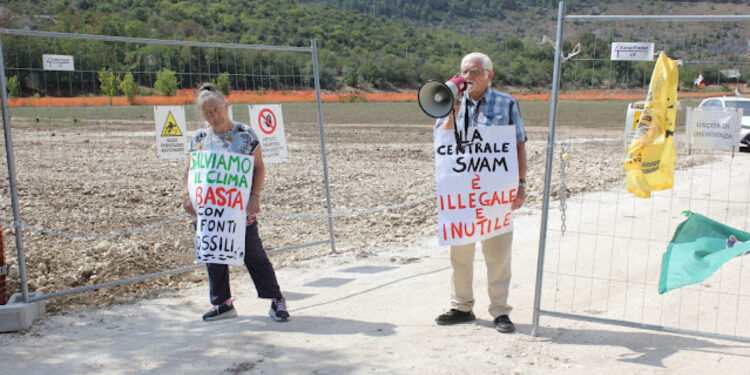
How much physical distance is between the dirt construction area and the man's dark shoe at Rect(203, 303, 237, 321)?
12 cm

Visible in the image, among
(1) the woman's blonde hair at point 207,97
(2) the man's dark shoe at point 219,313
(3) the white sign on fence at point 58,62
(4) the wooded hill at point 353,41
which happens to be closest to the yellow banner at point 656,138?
(4) the wooded hill at point 353,41

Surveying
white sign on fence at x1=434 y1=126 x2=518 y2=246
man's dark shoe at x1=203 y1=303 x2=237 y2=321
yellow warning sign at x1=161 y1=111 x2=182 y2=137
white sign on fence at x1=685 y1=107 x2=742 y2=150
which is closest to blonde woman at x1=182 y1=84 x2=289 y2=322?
man's dark shoe at x1=203 y1=303 x2=237 y2=321

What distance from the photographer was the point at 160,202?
32.0ft

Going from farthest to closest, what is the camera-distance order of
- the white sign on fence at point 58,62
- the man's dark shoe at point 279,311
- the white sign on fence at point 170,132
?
the white sign on fence at point 170,132, the white sign on fence at point 58,62, the man's dark shoe at point 279,311

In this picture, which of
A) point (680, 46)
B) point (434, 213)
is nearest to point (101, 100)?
point (434, 213)

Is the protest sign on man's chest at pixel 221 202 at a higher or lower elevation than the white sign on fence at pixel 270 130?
lower

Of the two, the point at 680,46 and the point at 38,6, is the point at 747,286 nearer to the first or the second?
the point at 680,46

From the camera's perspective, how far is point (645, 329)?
442 centimetres

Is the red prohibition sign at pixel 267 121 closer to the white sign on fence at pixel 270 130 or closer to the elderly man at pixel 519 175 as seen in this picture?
the white sign on fence at pixel 270 130

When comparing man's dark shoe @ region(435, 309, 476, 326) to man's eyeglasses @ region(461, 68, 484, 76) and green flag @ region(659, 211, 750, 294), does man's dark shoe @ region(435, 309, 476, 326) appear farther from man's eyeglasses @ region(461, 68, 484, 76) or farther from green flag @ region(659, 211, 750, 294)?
man's eyeglasses @ region(461, 68, 484, 76)

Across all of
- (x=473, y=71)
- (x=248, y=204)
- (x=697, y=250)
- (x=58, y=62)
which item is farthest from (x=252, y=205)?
(x=697, y=250)

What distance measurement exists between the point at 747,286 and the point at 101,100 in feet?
24.1

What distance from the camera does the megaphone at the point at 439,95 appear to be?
4.27m

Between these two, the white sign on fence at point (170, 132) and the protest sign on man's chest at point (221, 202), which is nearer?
the protest sign on man's chest at point (221, 202)
